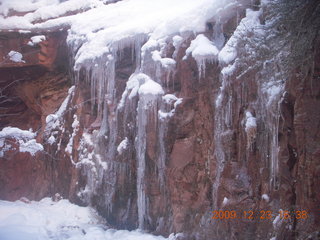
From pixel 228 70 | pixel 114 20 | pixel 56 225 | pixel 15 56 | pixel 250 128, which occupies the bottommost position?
pixel 56 225

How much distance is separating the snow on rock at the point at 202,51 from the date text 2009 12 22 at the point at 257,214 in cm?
255

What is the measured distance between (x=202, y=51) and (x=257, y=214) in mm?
2992

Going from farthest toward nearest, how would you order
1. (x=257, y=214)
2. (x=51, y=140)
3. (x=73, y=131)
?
(x=51, y=140), (x=73, y=131), (x=257, y=214)

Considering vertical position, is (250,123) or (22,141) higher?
(250,123)

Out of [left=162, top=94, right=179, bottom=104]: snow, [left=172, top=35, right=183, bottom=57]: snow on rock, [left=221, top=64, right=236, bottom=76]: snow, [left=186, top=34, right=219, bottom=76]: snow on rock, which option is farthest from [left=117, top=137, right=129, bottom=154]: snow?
[left=221, top=64, right=236, bottom=76]: snow

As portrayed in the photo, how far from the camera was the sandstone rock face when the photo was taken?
15.4 feet

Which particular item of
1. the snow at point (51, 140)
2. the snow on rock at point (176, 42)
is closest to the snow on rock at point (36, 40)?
the snow at point (51, 140)

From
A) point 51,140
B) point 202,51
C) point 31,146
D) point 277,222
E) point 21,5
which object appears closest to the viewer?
point 277,222

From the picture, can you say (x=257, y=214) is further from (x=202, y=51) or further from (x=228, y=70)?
(x=202, y=51)

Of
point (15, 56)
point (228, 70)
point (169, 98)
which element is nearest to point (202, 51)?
point (228, 70)

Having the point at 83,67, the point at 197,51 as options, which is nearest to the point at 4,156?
the point at 83,67

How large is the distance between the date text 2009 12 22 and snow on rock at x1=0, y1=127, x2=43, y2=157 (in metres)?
5.41

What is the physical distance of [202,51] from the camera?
20.3ft

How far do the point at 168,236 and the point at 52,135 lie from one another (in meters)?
4.41
